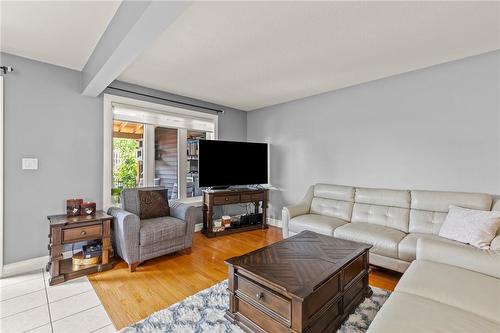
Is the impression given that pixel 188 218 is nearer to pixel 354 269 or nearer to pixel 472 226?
pixel 354 269

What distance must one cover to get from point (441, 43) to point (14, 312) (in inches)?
177

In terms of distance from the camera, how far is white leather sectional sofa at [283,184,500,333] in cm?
121

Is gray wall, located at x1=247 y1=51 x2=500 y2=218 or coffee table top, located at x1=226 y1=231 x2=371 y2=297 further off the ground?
gray wall, located at x1=247 y1=51 x2=500 y2=218

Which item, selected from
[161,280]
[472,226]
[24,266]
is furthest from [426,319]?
[24,266]

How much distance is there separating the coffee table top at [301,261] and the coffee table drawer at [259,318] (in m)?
0.26

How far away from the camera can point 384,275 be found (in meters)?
2.57

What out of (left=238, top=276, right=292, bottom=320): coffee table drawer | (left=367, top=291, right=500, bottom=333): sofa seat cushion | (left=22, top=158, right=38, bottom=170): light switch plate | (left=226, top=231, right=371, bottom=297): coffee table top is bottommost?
(left=238, top=276, right=292, bottom=320): coffee table drawer

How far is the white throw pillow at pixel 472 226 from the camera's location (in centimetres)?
212

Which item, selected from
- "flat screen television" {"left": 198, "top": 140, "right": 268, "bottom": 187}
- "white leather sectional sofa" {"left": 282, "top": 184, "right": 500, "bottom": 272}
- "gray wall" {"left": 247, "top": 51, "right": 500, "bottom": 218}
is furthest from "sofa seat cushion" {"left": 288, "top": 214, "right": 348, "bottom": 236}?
"flat screen television" {"left": 198, "top": 140, "right": 268, "bottom": 187}

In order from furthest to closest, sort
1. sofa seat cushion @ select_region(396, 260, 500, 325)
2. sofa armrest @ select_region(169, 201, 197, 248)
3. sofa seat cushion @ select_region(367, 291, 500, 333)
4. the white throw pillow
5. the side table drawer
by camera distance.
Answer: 1. sofa armrest @ select_region(169, 201, 197, 248)
2. the side table drawer
3. the white throw pillow
4. sofa seat cushion @ select_region(396, 260, 500, 325)
5. sofa seat cushion @ select_region(367, 291, 500, 333)

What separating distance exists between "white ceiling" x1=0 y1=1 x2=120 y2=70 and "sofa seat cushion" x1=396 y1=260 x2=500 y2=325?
2.90m

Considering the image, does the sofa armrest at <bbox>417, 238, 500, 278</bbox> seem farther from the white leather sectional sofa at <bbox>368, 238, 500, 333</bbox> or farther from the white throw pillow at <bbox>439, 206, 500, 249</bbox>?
the white throw pillow at <bbox>439, 206, 500, 249</bbox>

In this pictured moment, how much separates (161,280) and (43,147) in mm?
2063

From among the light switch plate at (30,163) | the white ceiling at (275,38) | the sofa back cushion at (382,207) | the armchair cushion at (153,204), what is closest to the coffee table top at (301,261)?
the sofa back cushion at (382,207)
